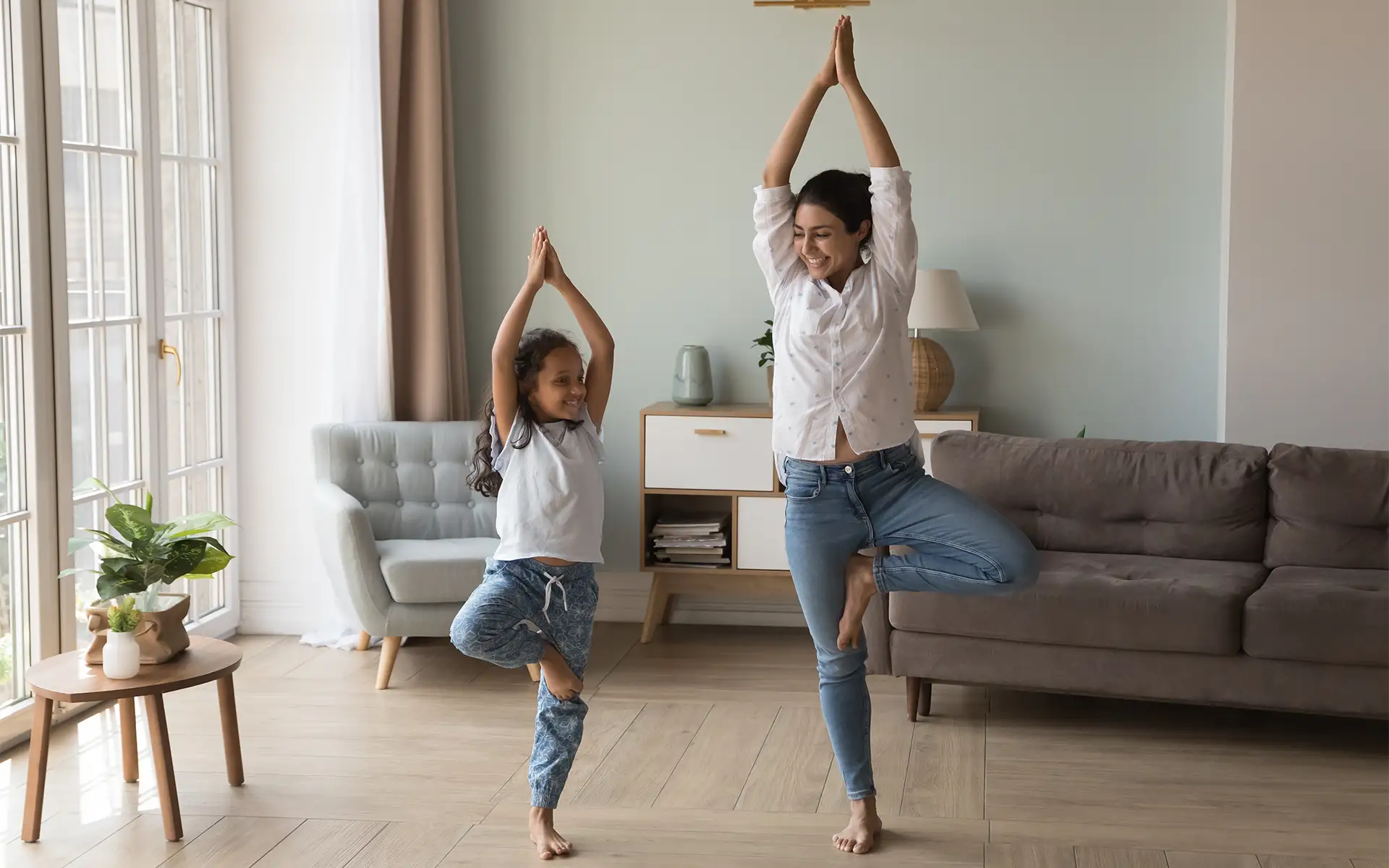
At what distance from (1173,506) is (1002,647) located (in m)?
0.75

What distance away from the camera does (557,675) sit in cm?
284

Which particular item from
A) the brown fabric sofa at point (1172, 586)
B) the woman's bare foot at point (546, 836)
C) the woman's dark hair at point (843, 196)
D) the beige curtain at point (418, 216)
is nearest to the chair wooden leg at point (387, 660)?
the beige curtain at point (418, 216)

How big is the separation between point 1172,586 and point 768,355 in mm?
1740

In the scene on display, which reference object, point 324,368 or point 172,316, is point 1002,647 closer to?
point 324,368

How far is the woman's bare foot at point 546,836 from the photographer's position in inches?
116

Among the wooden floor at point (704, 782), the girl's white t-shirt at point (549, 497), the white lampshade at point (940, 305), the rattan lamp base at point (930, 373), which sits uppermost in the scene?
the white lampshade at point (940, 305)

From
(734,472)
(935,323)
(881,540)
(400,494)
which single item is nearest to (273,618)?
(400,494)

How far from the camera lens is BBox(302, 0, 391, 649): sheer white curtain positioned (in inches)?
184

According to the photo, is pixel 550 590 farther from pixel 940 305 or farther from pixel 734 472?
pixel 940 305

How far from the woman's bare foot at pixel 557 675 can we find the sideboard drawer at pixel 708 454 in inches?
75.5

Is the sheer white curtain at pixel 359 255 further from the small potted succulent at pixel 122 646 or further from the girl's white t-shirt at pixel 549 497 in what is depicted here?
the girl's white t-shirt at pixel 549 497

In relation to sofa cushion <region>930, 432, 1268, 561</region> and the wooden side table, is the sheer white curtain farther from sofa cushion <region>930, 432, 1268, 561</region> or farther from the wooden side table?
sofa cushion <region>930, 432, 1268, 561</region>

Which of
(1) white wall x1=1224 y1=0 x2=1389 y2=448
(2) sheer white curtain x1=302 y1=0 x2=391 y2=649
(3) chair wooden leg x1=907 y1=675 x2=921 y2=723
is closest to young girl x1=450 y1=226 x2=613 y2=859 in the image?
(3) chair wooden leg x1=907 y1=675 x2=921 y2=723

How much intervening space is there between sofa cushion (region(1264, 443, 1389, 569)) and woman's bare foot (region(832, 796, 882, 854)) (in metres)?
1.67
